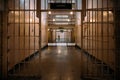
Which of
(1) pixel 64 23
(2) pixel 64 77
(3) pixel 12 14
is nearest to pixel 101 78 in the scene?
(2) pixel 64 77

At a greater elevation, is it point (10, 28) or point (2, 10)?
point (2, 10)

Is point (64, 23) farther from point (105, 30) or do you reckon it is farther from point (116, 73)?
point (116, 73)

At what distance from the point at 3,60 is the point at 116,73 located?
342cm

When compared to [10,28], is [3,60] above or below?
below

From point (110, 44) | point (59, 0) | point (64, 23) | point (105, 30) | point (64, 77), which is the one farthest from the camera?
point (64, 23)

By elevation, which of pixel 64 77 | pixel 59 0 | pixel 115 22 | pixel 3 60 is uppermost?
pixel 59 0

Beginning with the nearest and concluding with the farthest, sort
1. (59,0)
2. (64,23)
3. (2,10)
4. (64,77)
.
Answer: (2,10) → (64,77) → (59,0) → (64,23)

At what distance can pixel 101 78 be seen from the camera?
6266 millimetres

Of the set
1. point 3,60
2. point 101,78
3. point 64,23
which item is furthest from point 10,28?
point 64,23

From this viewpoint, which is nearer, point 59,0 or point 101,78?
point 101,78

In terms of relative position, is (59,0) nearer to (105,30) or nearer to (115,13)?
(105,30)

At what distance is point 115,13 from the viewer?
6.10 m

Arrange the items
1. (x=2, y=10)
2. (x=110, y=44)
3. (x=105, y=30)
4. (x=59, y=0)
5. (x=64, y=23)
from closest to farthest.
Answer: (x=2, y=10)
(x=110, y=44)
(x=105, y=30)
(x=59, y=0)
(x=64, y=23)

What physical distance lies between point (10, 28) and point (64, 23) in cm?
2337
